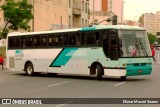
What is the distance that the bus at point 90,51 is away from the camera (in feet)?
75.0

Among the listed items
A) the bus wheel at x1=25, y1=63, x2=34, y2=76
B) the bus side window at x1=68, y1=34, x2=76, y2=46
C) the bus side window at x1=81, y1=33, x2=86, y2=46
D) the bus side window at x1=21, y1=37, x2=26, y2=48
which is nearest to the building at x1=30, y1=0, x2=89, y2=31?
the bus side window at x1=21, y1=37, x2=26, y2=48

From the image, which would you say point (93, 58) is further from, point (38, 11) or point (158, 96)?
point (38, 11)

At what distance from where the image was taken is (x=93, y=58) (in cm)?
2436

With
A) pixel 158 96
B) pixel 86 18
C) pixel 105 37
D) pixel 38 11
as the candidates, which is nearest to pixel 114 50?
pixel 105 37

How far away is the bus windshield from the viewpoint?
22.8 m

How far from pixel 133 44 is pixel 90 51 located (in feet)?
A: 8.77

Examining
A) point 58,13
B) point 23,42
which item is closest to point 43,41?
point 23,42

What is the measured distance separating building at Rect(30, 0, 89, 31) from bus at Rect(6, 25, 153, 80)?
3402 cm

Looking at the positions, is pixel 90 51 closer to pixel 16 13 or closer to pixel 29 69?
pixel 29 69

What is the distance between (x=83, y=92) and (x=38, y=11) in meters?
51.6

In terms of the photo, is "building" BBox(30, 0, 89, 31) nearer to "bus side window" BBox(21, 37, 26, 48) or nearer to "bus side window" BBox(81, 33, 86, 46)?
"bus side window" BBox(21, 37, 26, 48)

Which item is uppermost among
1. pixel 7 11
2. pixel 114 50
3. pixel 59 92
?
pixel 7 11

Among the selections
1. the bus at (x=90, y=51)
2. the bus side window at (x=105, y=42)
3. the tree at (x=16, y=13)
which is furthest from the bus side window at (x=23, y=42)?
the tree at (x=16, y=13)

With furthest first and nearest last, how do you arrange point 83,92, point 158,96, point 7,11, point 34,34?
1. point 7,11
2. point 34,34
3. point 83,92
4. point 158,96
